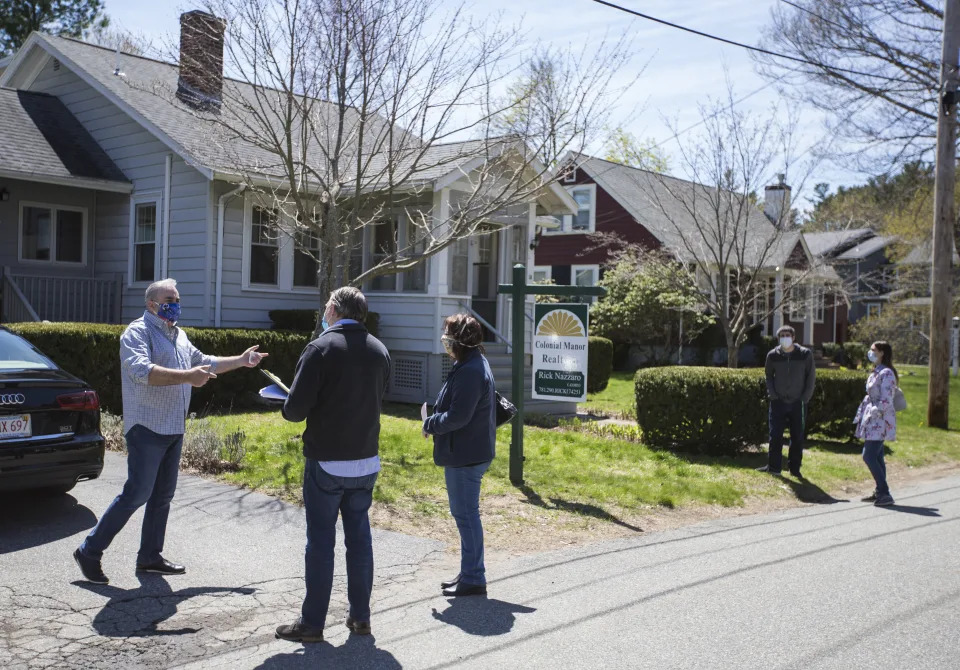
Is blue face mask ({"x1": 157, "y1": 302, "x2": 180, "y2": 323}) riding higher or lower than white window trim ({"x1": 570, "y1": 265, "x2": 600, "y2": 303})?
lower

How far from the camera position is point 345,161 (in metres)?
13.8

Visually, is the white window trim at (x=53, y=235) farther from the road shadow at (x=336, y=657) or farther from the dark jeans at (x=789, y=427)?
the road shadow at (x=336, y=657)

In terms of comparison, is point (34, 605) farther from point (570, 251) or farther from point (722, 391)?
point (570, 251)

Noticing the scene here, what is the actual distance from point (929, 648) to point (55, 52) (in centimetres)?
1850

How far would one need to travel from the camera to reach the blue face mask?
5547 mm

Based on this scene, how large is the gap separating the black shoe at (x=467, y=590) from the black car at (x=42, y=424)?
308 centimetres

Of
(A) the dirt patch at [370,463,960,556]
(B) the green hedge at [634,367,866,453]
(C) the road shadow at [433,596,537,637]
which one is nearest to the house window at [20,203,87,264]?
(B) the green hedge at [634,367,866,453]

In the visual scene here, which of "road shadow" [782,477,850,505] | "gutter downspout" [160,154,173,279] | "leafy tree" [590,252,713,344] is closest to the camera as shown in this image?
"road shadow" [782,477,850,505]

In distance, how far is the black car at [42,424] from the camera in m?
6.39

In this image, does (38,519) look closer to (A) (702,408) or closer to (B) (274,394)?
Answer: (B) (274,394)

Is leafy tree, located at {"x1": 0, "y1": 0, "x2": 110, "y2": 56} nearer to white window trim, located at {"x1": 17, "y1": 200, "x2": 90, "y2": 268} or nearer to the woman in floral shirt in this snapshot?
white window trim, located at {"x1": 17, "y1": 200, "x2": 90, "y2": 268}

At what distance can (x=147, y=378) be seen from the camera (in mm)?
5262

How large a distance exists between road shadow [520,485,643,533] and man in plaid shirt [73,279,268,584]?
12.3 ft

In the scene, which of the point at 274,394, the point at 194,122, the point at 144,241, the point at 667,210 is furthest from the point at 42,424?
the point at 667,210
